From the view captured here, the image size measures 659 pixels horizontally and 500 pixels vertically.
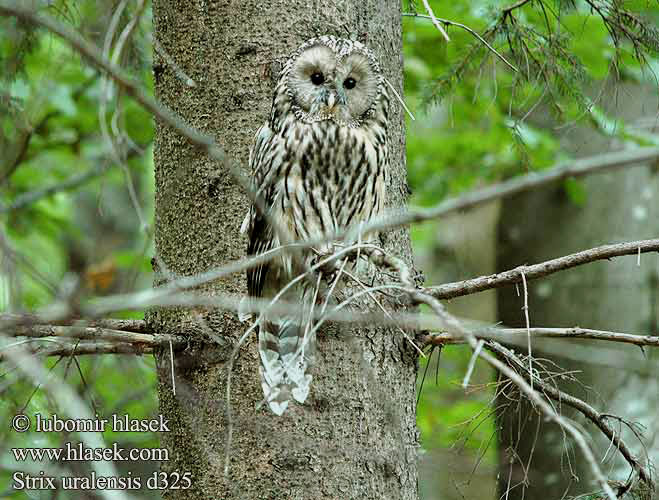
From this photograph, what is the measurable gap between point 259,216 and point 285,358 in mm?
456

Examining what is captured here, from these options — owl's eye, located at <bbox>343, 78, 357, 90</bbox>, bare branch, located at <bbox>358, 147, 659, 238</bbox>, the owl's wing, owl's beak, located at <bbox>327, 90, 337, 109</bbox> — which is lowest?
bare branch, located at <bbox>358, 147, 659, 238</bbox>

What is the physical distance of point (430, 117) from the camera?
4969 millimetres

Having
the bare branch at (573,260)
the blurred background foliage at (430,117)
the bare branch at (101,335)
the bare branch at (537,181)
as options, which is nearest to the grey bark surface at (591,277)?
the blurred background foliage at (430,117)

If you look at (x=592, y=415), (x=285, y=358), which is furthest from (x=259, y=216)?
(x=592, y=415)

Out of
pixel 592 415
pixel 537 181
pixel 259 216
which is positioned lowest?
pixel 592 415

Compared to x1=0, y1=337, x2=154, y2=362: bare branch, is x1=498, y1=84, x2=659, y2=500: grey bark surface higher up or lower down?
higher up

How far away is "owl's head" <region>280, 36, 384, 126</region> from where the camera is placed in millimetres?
2582

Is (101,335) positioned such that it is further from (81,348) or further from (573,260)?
(573,260)

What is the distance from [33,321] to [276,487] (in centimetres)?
132

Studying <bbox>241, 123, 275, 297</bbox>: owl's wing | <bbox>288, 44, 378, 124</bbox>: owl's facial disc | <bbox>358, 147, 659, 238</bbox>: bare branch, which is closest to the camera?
<bbox>358, 147, 659, 238</bbox>: bare branch

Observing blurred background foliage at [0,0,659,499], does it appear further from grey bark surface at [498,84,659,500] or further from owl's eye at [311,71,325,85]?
owl's eye at [311,71,325,85]

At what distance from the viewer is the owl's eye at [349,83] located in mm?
2730

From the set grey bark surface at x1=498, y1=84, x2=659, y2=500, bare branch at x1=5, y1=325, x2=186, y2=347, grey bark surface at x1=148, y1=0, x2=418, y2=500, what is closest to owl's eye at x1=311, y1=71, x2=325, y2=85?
grey bark surface at x1=148, y1=0, x2=418, y2=500

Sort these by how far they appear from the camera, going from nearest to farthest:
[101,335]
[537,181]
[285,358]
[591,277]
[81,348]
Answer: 1. [537,181]
2. [101,335]
3. [81,348]
4. [285,358]
5. [591,277]
